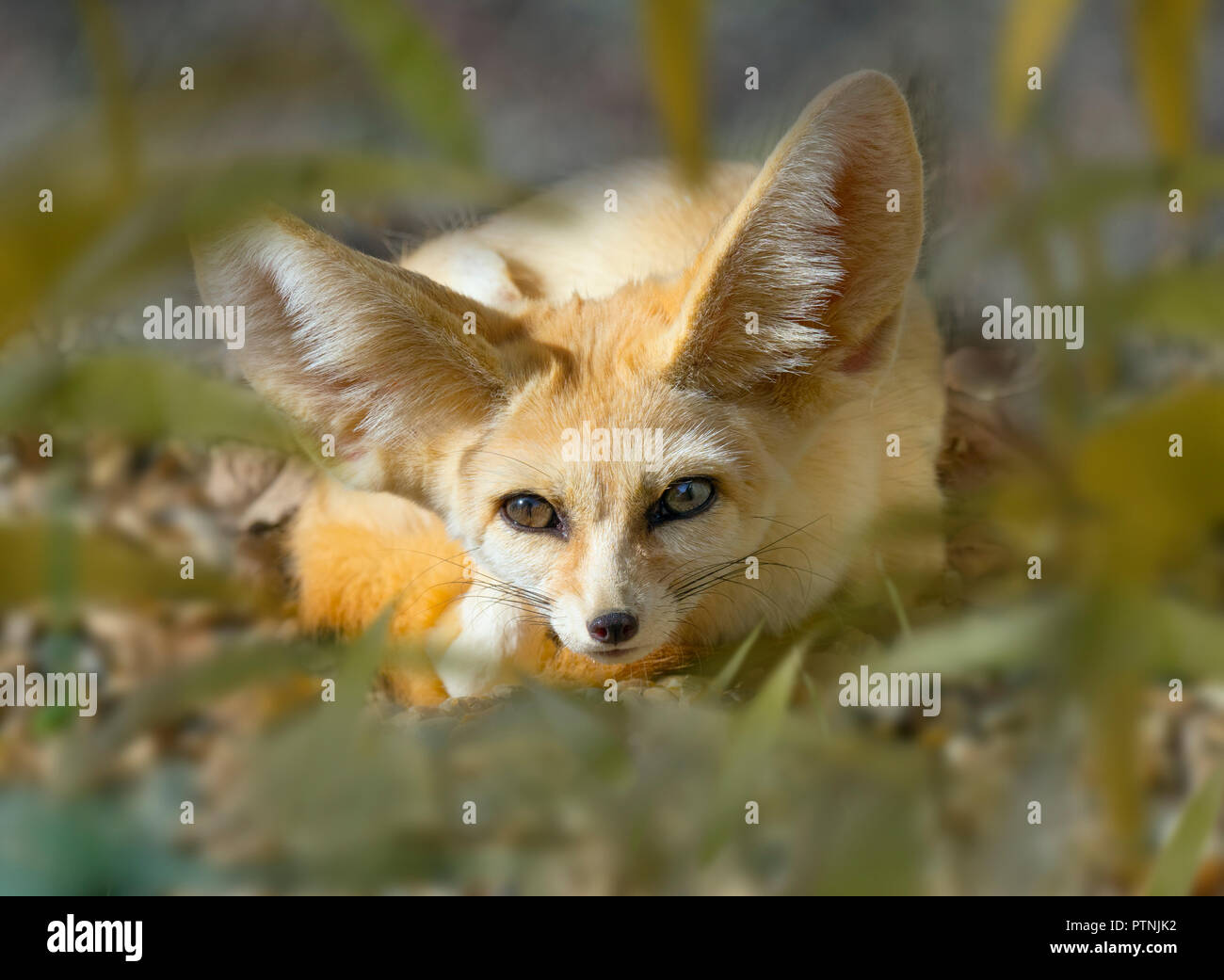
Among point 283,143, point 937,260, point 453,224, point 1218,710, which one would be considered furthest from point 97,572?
point 1218,710

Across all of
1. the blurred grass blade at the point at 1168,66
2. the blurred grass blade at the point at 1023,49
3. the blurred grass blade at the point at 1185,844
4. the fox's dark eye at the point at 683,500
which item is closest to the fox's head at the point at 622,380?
the fox's dark eye at the point at 683,500

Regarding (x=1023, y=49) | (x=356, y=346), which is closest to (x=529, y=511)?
(x=356, y=346)

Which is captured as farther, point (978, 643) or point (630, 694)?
point (630, 694)

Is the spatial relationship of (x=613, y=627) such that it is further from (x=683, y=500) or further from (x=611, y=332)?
(x=611, y=332)

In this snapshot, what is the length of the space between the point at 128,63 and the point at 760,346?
608mm

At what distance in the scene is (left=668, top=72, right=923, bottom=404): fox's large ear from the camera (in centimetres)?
105

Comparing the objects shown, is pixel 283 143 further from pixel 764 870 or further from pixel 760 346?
pixel 764 870

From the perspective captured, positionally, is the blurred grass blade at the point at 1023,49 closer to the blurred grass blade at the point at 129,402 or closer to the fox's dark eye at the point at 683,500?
the fox's dark eye at the point at 683,500

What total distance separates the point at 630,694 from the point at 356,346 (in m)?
0.42

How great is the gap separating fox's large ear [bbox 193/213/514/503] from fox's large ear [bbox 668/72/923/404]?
0.22m

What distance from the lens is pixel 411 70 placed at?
2.76 ft

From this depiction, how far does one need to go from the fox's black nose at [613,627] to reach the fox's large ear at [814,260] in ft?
0.79

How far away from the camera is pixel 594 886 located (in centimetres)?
95

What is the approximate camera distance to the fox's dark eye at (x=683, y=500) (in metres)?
1.17
